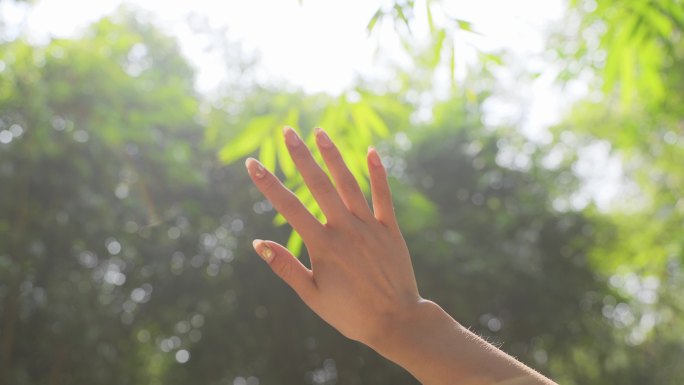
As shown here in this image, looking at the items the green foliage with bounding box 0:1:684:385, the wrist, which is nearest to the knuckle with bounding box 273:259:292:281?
the wrist

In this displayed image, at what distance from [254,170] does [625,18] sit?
88 cm

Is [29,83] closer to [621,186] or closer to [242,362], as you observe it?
[242,362]

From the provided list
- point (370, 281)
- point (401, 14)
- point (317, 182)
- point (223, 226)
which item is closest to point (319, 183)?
point (317, 182)

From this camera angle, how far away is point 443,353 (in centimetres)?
64

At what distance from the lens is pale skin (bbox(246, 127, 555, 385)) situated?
0.64 metres

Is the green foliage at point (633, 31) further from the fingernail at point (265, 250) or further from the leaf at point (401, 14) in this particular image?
the fingernail at point (265, 250)

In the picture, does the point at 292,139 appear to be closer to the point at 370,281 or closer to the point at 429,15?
the point at 370,281

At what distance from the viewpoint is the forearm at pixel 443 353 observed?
63cm

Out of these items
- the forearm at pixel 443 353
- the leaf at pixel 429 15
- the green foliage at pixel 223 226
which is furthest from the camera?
the green foliage at pixel 223 226

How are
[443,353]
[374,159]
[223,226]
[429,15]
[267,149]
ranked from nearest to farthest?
[443,353]
[374,159]
[429,15]
[267,149]
[223,226]

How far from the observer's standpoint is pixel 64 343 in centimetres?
552

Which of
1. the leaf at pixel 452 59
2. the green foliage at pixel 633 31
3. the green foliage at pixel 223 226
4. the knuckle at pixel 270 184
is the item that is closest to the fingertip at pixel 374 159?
the knuckle at pixel 270 184

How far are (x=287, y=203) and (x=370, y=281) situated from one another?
120mm

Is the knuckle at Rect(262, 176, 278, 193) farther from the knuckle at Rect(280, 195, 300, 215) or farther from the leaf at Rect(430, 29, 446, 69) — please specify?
the leaf at Rect(430, 29, 446, 69)
